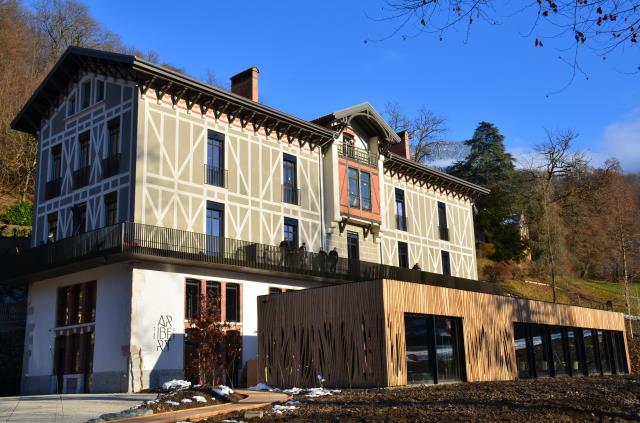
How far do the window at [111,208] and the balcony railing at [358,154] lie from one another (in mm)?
12474

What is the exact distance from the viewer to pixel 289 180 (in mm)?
32469

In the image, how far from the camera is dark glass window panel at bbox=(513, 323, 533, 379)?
968 inches

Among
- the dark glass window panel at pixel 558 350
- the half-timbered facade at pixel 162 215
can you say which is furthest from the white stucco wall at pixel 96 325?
the dark glass window panel at pixel 558 350

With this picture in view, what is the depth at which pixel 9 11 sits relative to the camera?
5859 centimetres

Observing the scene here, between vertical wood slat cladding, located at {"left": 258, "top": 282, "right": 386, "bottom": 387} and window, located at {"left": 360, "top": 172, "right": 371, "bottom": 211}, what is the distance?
1439 cm

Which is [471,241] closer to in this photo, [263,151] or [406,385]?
[263,151]

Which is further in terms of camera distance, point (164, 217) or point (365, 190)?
point (365, 190)

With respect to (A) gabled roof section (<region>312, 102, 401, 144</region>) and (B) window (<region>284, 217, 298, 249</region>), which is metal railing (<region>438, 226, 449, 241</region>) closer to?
(A) gabled roof section (<region>312, 102, 401, 144</region>)

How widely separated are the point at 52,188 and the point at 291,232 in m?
10.9

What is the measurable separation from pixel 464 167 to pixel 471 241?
20.7 metres

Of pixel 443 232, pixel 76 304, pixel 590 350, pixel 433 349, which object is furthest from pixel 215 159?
pixel 590 350

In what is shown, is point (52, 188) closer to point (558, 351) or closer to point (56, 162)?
point (56, 162)

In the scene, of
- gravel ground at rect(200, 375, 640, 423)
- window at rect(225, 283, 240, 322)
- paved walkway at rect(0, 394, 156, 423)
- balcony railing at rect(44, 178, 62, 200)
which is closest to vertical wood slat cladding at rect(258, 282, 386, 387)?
gravel ground at rect(200, 375, 640, 423)

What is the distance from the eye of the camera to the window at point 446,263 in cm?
4134
